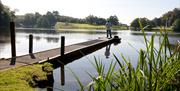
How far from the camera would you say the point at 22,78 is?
10391 mm

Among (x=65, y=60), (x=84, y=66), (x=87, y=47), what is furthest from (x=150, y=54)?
(x=87, y=47)

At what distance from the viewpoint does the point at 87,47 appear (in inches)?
1009

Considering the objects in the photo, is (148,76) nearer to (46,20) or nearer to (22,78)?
(22,78)

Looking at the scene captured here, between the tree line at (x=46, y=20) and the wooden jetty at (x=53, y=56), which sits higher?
the tree line at (x=46, y=20)

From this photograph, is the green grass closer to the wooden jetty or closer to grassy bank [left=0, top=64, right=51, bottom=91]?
the wooden jetty

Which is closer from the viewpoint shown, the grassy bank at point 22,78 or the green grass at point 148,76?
the green grass at point 148,76

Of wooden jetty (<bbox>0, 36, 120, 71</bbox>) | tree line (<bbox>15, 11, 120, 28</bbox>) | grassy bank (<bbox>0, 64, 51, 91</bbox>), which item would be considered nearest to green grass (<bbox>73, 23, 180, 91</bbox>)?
wooden jetty (<bbox>0, 36, 120, 71</bbox>)

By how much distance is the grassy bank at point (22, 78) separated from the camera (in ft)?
29.1

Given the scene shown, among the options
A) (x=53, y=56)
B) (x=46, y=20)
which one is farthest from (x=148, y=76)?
(x=46, y=20)

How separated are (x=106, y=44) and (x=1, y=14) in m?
59.7

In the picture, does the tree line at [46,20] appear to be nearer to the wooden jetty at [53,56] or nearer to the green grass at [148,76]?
the wooden jetty at [53,56]

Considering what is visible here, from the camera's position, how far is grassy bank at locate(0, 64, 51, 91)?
886 cm

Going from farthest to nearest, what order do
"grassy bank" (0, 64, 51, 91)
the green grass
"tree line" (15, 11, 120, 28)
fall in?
"tree line" (15, 11, 120, 28) < "grassy bank" (0, 64, 51, 91) < the green grass

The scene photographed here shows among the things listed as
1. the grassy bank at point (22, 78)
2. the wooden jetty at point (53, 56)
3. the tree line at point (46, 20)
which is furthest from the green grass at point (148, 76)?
the tree line at point (46, 20)
